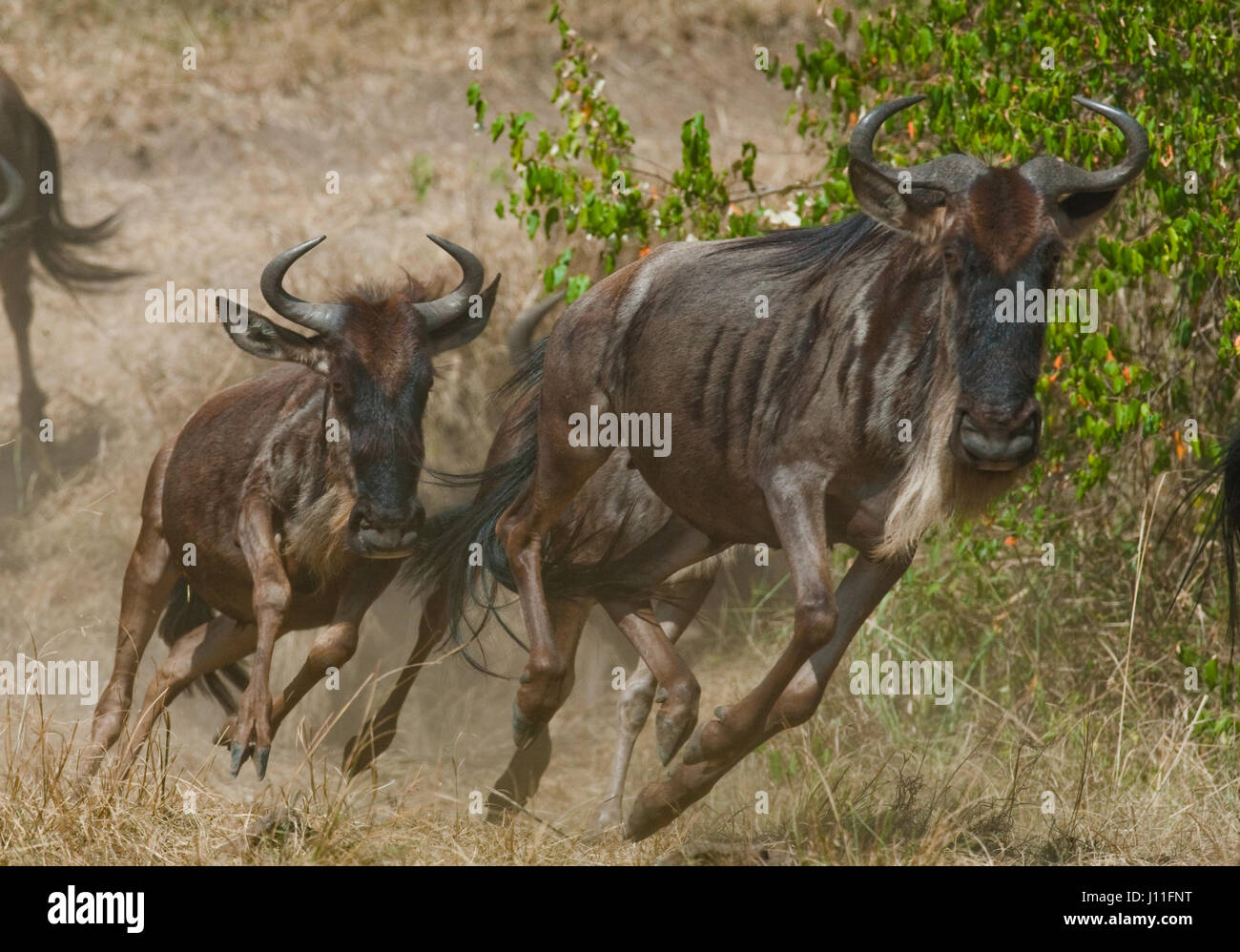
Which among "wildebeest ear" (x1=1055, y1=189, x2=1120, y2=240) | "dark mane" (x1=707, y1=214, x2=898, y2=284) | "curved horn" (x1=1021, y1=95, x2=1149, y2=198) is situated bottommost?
"dark mane" (x1=707, y1=214, x2=898, y2=284)

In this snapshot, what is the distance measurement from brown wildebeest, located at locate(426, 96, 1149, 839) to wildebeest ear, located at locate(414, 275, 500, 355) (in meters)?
0.31

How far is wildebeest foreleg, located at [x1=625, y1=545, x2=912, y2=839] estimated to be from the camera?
18.8 feet

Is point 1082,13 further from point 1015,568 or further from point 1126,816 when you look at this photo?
point 1126,816

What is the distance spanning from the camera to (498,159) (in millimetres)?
12844

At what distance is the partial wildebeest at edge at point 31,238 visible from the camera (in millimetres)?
11078

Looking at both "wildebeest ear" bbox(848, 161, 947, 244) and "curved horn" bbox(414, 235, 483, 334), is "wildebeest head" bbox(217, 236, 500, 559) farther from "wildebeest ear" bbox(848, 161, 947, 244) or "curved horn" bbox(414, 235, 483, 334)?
"wildebeest ear" bbox(848, 161, 947, 244)

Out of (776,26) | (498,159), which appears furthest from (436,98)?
(776,26)

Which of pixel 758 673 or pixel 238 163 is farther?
pixel 238 163

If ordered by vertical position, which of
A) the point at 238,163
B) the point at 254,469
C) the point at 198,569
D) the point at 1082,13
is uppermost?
the point at 1082,13

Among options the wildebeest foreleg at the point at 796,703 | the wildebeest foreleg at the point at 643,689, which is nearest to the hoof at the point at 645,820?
the wildebeest foreleg at the point at 796,703

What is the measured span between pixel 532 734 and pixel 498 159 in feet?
23.9

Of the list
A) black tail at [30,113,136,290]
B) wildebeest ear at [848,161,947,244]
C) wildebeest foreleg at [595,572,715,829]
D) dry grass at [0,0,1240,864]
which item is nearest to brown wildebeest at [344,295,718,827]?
wildebeest foreleg at [595,572,715,829]

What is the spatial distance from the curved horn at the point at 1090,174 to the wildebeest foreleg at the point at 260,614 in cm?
321

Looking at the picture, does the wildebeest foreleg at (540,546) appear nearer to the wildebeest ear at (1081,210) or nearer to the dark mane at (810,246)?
the dark mane at (810,246)
